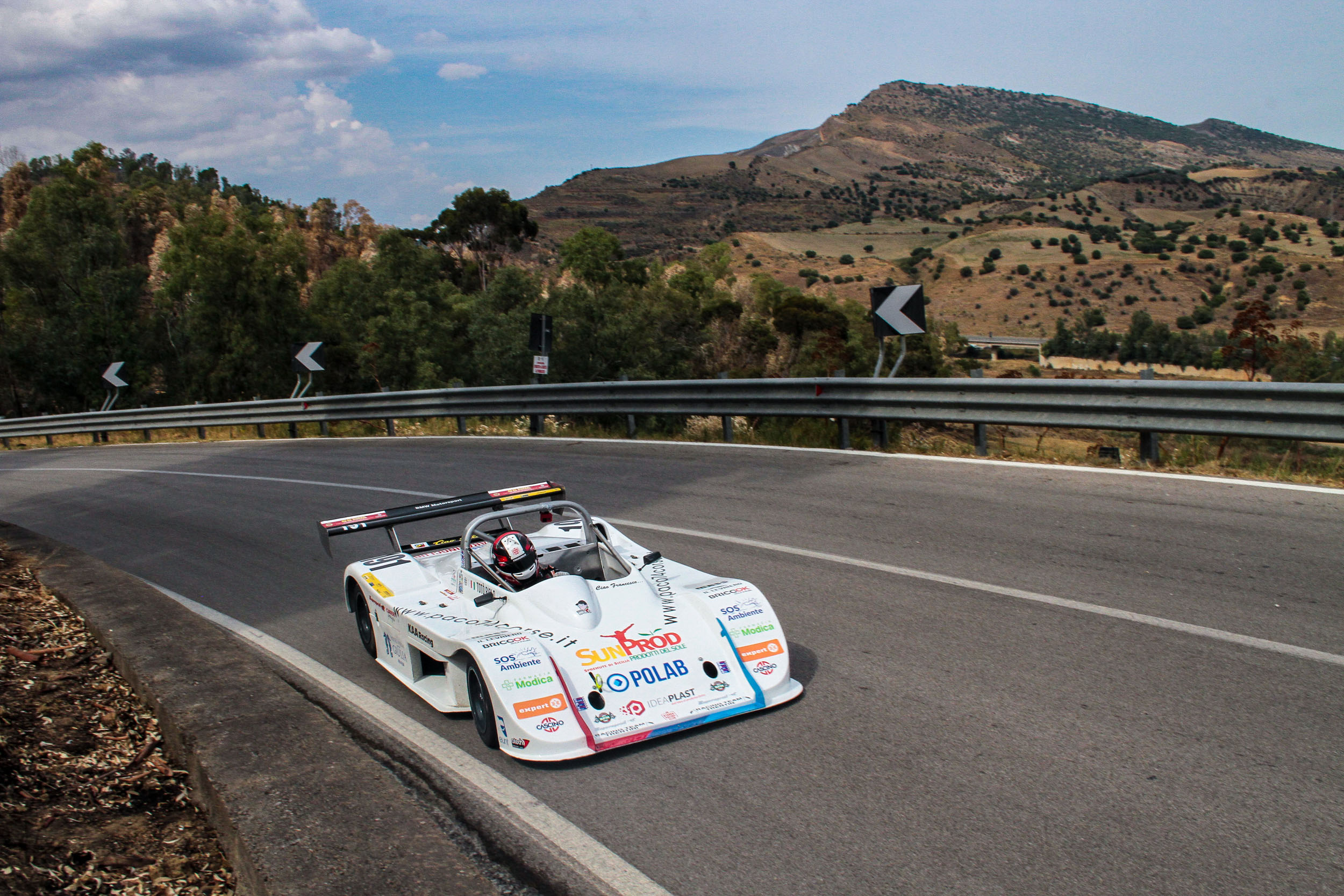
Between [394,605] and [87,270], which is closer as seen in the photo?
[394,605]

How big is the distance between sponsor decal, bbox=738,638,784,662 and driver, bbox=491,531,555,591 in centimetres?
123

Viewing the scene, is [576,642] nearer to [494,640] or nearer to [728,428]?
[494,640]

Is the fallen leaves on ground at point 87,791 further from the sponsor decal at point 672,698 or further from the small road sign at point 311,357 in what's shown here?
the small road sign at point 311,357

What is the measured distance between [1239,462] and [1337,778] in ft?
22.7

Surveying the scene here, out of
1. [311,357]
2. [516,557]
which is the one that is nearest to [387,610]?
[516,557]

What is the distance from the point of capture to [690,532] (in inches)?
347

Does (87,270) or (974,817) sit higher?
(87,270)

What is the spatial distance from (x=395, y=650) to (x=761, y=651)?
7.32ft

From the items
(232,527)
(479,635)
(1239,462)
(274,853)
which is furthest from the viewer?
(232,527)

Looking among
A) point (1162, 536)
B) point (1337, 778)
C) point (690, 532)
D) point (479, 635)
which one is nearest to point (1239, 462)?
point (1162, 536)

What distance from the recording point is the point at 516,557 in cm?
554

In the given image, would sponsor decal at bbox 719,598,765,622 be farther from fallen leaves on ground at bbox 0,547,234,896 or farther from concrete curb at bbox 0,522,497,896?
fallen leaves on ground at bbox 0,547,234,896

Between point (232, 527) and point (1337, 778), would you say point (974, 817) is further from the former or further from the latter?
point (232, 527)

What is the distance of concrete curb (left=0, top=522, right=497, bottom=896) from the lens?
3.37 m
